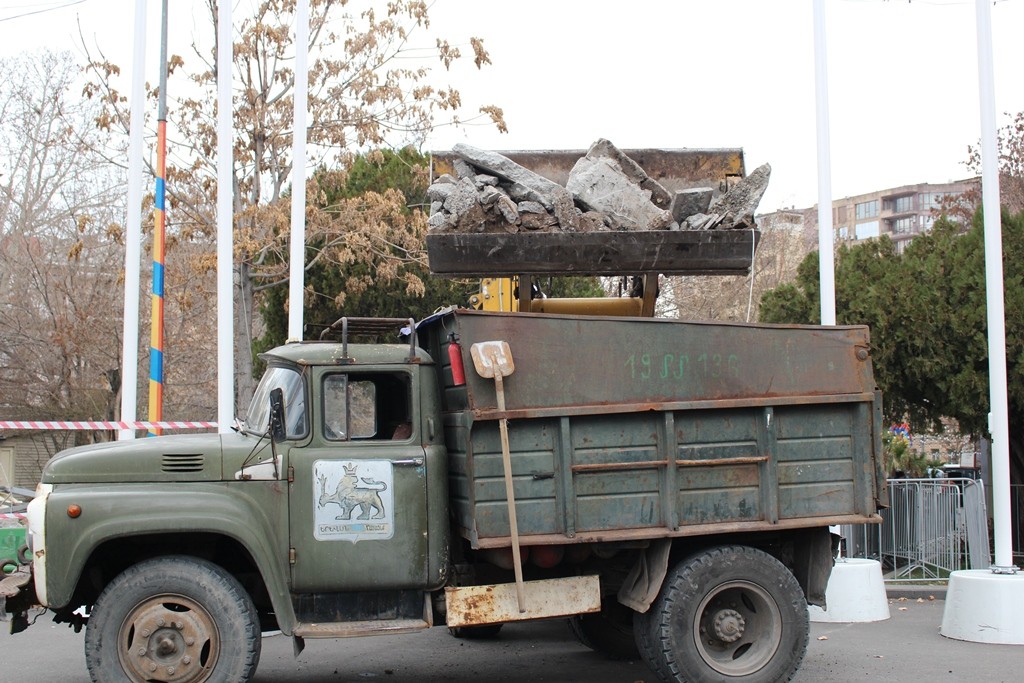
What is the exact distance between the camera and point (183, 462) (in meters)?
6.82

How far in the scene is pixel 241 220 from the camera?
17.0 meters

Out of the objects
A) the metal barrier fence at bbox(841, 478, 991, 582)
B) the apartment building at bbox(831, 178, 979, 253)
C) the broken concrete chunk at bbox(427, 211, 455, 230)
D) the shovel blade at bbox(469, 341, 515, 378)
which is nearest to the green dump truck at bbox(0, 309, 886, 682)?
the shovel blade at bbox(469, 341, 515, 378)

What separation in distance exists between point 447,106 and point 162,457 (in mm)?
11918

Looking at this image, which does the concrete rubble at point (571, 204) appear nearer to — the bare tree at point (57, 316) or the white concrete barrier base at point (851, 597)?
the white concrete barrier base at point (851, 597)

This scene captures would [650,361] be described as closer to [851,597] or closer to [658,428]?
[658,428]

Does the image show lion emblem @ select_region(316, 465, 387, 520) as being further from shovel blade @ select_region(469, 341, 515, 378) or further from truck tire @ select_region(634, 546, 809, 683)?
truck tire @ select_region(634, 546, 809, 683)

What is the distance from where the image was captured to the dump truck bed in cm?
681

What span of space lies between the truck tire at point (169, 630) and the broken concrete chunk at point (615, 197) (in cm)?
374

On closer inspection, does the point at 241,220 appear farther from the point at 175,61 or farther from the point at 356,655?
the point at 356,655

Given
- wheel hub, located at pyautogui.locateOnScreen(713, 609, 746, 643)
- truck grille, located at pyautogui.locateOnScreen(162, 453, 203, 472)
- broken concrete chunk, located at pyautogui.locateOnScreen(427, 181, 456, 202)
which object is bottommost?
wheel hub, located at pyautogui.locateOnScreen(713, 609, 746, 643)

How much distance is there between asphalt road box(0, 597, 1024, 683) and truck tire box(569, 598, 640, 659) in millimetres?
88

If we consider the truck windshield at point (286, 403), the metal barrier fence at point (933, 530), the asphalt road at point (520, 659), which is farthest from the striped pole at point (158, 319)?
the metal barrier fence at point (933, 530)

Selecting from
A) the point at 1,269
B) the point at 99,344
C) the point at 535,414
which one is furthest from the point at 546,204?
the point at 1,269

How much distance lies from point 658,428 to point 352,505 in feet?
6.63
